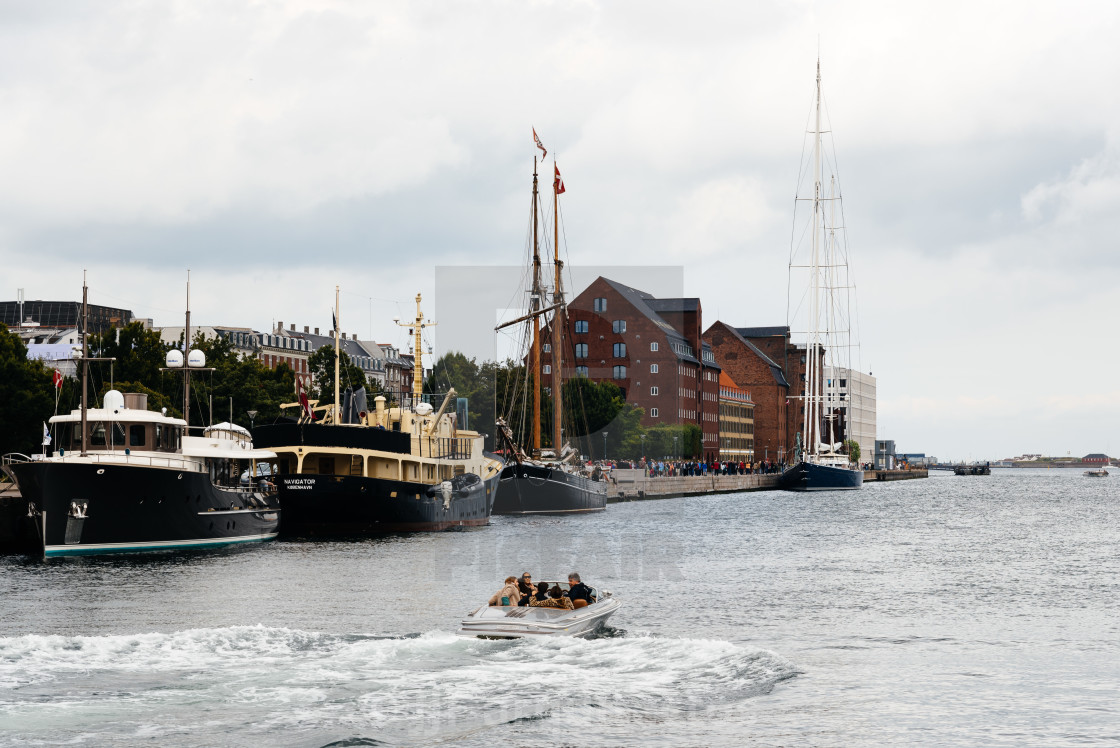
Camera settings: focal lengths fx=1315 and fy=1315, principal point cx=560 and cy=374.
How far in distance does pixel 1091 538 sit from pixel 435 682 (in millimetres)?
69212

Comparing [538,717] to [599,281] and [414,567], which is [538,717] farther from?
[599,281]

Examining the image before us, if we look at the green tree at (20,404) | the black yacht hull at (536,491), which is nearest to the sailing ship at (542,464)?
the black yacht hull at (536,491)

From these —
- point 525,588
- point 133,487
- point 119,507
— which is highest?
point 133,487

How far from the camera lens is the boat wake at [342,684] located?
26.7 meters

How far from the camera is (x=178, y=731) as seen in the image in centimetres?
2619

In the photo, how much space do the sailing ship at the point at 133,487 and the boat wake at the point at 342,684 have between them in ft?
79.6

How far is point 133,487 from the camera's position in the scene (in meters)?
59.5

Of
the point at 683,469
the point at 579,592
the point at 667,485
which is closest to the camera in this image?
the point at 579,592

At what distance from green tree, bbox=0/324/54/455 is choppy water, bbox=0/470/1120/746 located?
3128 cm

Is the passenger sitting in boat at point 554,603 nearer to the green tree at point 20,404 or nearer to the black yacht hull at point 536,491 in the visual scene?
the green tree at point 20,404

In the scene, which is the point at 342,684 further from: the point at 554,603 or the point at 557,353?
the point at 557,353

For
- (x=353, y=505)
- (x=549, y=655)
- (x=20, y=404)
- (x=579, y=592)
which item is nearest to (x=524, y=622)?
(x=549, y=655)

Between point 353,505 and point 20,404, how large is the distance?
96.5ft

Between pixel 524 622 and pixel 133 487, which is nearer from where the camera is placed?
pixel 524 622
